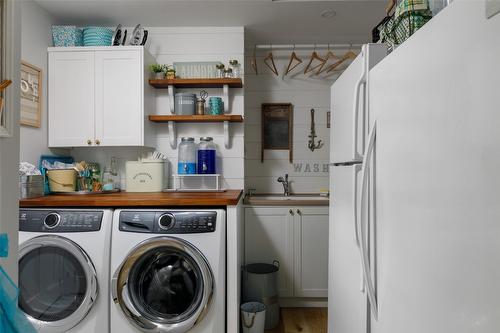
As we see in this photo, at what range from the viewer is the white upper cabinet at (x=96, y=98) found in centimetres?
243

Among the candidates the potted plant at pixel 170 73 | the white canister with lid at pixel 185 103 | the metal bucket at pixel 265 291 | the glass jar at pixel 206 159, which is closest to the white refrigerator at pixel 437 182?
the metal bucket at pixel 265 291

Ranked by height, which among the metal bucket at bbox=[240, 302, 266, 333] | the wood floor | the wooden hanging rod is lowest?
the wood floor

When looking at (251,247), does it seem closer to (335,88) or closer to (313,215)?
(313,215)

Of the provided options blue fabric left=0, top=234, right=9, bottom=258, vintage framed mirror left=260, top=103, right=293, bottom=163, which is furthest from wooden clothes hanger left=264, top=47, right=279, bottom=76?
blue fabric left=0, top=234, right=9, bottom=258

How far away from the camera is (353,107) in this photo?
4.07 ft

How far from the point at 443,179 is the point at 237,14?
230cm

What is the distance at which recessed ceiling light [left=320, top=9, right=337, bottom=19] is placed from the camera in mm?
2457

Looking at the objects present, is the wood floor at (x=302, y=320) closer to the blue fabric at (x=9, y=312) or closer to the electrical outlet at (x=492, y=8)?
the blue fabric at (x=9, y=312)

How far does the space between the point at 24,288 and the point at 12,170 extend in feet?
5.03

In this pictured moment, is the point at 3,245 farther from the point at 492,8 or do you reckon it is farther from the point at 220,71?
the point at 220,71

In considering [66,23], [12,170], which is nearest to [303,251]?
[12,170]

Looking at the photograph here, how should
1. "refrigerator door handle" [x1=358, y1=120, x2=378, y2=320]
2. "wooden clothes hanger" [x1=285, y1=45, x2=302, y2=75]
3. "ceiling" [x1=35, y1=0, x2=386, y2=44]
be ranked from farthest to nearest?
"wooden clothes hanger" [x1=285, y1=45, x2=302, y2=75]
"ceiling" [x1=35, y1=0, x2=386, y2=44]
"refrigerator door handle" [x1=358, y1=120, x2=378, y2=320]

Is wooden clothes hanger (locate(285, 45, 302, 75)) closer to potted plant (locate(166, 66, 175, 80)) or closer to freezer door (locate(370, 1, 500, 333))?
potted plant (locate(166, 66, 175, 80))

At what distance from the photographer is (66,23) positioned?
2.63 m
